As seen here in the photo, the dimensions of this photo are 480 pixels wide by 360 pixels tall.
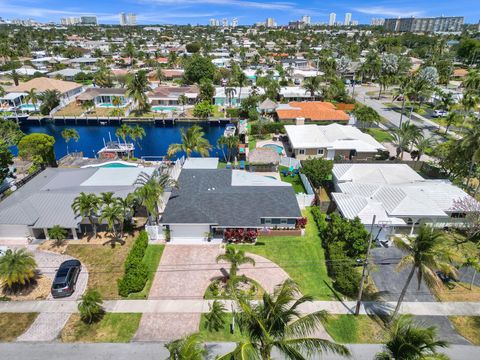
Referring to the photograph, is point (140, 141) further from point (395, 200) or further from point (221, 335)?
point (221, 335)

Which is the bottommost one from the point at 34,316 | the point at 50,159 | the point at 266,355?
the point at 34,316

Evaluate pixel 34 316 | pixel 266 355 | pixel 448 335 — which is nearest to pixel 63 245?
pixel 34 316

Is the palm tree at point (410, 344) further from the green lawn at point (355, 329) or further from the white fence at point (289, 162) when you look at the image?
the white fence at point (289, 162)

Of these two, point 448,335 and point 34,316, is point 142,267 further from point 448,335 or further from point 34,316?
point 448,335

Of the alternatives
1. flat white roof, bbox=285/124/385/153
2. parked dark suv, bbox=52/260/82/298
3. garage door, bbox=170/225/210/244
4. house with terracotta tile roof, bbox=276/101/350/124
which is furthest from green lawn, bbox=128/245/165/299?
house with terracotta tile roof, bbox=276/101/350/124

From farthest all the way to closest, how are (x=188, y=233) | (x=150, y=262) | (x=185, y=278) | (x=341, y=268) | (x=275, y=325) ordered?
(x=188, y=233) < (x=150, y=262) < (x=185, y=278) < (x=341, y=268) < (x=275, y=325)

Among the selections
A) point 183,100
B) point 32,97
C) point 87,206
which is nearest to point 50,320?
point 87,206
